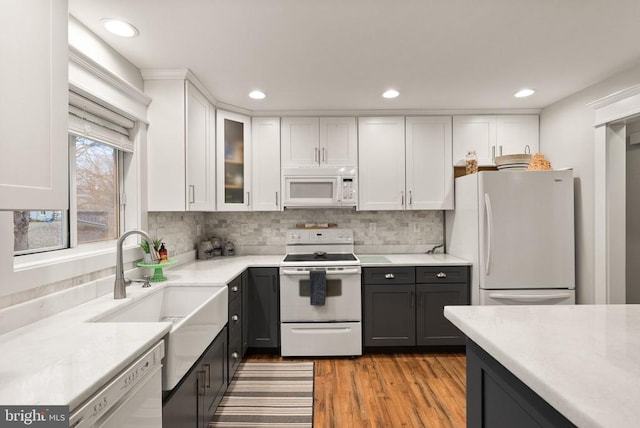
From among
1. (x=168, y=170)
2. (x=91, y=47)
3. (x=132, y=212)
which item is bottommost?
(x=132, y=212)

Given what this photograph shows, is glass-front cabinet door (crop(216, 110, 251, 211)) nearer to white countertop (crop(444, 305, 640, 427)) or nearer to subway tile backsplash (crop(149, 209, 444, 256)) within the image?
subway tile backsplash (crop(149, 209, 444, 256))

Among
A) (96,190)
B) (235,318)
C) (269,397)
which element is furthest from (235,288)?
(96,190)

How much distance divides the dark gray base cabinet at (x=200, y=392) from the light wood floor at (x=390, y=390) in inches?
26.6

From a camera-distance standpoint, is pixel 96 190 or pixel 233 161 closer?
pixel 96 190

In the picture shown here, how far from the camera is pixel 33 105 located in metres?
1.00

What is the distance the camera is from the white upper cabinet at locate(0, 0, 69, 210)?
0.92 metres

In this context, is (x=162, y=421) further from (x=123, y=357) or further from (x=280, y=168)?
(x=280, y=168)

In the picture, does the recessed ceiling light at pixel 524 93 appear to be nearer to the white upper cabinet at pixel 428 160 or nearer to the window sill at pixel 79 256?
the white upper cabinet at pixel 428 160

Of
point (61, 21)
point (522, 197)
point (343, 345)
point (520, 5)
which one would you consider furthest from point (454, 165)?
point (61, 21)

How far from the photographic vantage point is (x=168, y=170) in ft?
7.84

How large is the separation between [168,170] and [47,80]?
53.5 inches

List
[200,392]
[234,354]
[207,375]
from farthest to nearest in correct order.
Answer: [234,354], [207,375], [200,392]

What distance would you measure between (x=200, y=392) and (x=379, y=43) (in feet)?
7.49

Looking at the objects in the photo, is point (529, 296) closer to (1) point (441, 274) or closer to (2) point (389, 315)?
(1) point (441, 274)
